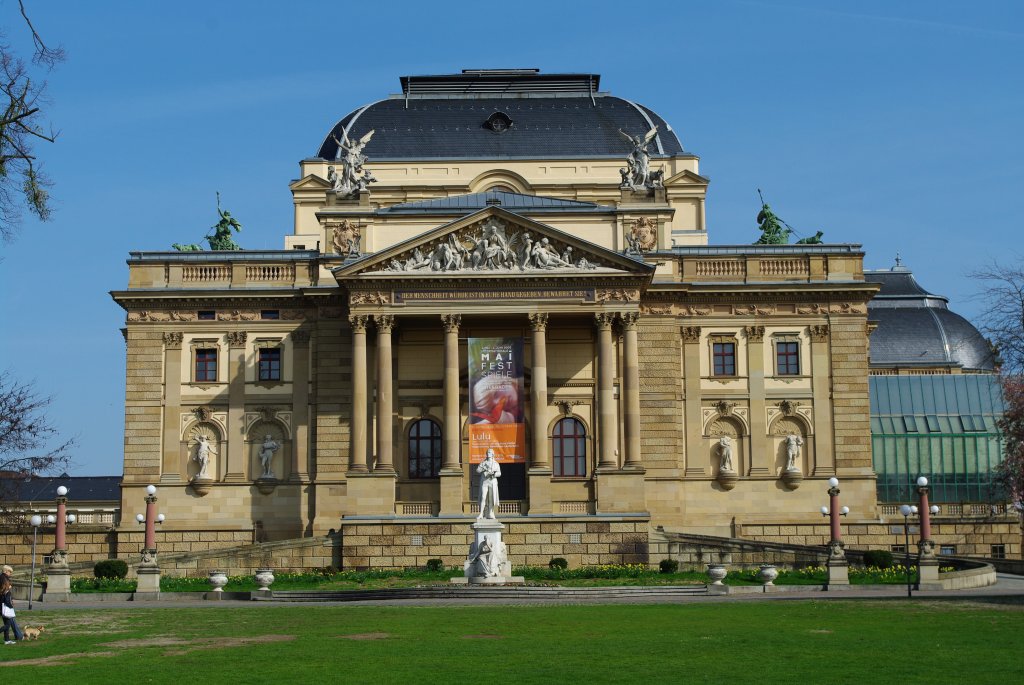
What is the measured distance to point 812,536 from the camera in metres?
74.4

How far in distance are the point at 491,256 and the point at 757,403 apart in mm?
15714

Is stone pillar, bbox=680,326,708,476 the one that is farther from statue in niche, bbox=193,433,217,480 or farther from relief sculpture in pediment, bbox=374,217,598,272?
statue in niche, bbox=193,433,217,480

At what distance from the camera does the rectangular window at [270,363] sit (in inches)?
3041

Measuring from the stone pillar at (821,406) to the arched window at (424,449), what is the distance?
18660mm

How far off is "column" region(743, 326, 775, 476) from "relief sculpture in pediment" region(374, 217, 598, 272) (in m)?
10.3

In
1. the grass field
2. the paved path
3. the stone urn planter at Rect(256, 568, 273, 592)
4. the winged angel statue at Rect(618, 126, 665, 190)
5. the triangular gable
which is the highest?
the triangular gable

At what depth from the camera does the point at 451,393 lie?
7175 centimetres

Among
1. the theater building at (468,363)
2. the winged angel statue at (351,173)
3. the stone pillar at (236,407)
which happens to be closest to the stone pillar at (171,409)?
the theater building at (468,363)

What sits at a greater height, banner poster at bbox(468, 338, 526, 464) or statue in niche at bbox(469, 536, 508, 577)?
banner poster at bbox(468, 338, 526, 464)

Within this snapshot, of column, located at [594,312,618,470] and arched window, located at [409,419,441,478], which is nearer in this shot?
column, located at [594,312,618,470]

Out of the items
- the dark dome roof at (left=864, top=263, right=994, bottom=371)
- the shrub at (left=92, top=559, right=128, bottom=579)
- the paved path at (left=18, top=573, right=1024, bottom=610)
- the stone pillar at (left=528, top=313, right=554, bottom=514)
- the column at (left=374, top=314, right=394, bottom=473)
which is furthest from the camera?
the dark dome roof at (left=864, top=263, right=994, bottom=371)

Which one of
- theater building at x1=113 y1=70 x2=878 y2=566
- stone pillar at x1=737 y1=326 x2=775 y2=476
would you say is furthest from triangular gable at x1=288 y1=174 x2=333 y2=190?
stone pillar at x1=737 y1=326 x2=775 y2=476

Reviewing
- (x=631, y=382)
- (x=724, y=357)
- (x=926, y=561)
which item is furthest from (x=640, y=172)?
(x=926, y=561)

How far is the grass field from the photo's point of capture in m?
28.2
